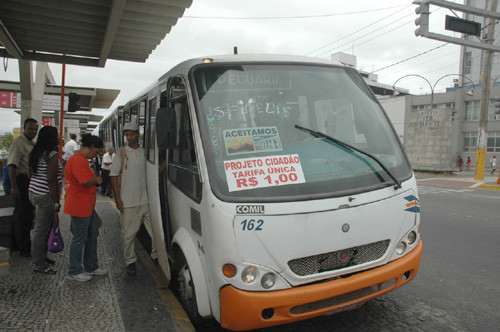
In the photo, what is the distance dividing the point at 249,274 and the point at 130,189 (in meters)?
2.35

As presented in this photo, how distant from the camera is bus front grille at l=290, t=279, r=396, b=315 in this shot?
2916 millimetres

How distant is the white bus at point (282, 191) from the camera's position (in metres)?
2.85

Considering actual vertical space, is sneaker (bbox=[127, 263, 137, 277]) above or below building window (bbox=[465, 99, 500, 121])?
below

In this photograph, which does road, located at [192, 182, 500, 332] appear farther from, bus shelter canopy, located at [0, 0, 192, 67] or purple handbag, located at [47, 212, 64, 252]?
bus shelter canopy, located at [0, 0, 192, 67]

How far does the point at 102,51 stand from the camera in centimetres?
762

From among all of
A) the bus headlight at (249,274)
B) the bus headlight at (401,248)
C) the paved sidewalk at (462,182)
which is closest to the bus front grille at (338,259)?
the bus headlight at (401,248)

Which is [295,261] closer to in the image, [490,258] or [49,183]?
[49,183]

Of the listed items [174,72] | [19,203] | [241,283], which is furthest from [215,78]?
[19,203]

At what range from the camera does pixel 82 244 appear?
441cm

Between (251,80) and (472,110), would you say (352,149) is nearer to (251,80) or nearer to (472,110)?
(251,80)

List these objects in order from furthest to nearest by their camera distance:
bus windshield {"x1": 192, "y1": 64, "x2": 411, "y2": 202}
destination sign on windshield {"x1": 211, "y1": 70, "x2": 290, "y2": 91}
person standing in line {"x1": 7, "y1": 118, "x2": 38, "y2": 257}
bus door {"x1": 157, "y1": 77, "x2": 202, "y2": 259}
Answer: person standing in line {"x1": 7, "y1": 118, "x2": 38, "y2": 257}, destination sign on windshield {"x1": 211, "y1": 70, "x2": 290, "y2": 91}, bus door {"x1": 157, "y1": 77, "x2": 202, "y2": 259}, bus windshield {"x1": 192, "y1": 64, "x2": 411, "y2": 202}

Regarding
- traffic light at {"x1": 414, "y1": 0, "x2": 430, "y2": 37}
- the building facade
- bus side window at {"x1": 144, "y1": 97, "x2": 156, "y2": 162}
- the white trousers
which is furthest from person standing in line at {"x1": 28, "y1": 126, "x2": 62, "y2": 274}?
the building facade

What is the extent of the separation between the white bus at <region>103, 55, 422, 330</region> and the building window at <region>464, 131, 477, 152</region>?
49.2 m

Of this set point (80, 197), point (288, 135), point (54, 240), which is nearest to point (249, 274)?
point (288, 135)
